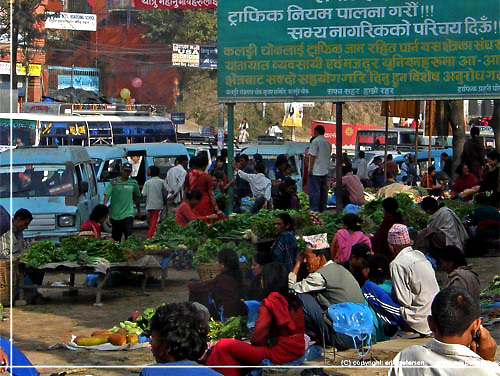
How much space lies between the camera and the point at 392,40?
1412 centimetres

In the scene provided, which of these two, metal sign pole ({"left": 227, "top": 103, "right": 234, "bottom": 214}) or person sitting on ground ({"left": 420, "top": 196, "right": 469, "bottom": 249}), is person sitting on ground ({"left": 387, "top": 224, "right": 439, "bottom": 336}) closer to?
person sitting on ground ({"left": 420, "top": 196, "right": 469, "bottom": 249})

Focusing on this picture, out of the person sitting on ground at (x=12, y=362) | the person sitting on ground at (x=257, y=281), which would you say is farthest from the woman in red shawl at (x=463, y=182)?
the person sitting on ground at (x=12, y=362)

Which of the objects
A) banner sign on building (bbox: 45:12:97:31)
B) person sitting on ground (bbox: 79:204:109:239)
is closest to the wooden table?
person sitting on ground (bbox: 79:204:109:239)

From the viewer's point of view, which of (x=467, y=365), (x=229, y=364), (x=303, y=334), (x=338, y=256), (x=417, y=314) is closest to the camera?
(x=467, y=365)

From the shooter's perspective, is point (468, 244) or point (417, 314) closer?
point (417, 314)

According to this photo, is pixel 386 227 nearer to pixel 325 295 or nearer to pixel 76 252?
pixel 325 295

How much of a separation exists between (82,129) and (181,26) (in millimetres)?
14026

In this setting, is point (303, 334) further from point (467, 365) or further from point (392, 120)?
point (392, 120)

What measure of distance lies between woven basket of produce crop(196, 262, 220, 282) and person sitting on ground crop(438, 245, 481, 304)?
12.0 ft

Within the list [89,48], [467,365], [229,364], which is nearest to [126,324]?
[229,364]

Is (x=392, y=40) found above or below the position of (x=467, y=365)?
above

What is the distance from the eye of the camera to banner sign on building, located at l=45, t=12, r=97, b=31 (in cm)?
3547

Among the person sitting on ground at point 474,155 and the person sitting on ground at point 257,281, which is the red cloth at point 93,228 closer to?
the person sitting on ground at point 257,281

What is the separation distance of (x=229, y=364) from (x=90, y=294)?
5931 mm
